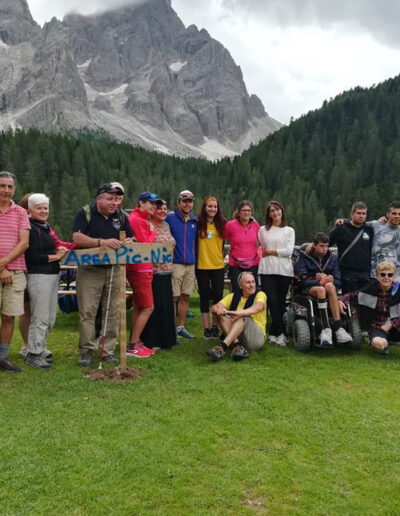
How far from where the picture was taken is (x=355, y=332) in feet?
21.7

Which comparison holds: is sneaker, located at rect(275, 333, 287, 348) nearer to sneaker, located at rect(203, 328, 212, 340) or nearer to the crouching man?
the crouching man

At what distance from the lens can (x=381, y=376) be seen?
5.63 meters

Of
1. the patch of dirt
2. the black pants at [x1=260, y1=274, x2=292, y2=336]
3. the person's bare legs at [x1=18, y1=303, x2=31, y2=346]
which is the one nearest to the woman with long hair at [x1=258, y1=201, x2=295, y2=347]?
the black pants at [x1=260, y1=274, x2=292, y2=336]

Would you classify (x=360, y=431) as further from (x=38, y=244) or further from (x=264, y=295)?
(x=38, y=244)

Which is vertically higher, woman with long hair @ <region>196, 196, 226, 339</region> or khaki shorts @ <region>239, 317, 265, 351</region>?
woman with long hair @ <region>196, 196, 226, 339</region>

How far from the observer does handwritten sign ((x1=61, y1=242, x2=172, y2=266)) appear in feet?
18.0

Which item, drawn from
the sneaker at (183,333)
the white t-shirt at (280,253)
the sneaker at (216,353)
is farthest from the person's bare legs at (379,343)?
the sneaker at (183,333)

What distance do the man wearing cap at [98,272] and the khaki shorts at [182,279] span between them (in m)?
1.40

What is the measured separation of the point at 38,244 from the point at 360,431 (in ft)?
14.5

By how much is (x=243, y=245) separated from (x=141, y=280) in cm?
189

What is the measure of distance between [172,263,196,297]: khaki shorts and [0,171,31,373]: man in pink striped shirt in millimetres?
2509

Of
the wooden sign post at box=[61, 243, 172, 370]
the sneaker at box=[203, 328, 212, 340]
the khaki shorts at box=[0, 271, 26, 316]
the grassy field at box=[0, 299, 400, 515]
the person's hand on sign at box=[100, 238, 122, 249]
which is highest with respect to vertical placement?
the person's hand on sign at box=[100, 238, 122, 249]

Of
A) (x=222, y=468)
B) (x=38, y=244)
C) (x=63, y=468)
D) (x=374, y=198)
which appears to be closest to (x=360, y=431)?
(x=222, y=468)

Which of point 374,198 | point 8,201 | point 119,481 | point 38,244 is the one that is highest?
point 374,198
